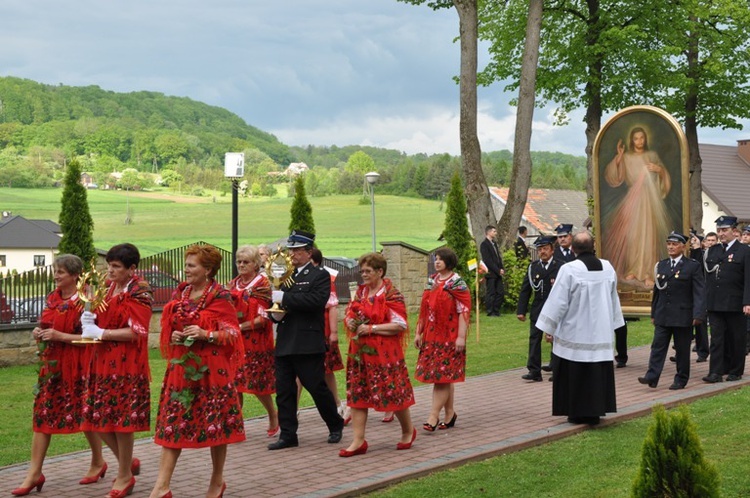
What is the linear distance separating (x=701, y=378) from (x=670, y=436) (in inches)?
342

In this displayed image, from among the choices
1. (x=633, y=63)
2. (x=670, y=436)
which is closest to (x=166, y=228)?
(x=633, y=63)

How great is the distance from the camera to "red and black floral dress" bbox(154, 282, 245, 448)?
7.43m

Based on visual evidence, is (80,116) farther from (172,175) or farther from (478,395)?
(478,395)

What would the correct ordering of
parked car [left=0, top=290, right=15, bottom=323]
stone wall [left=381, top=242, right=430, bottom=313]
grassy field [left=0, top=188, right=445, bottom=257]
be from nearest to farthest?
1. parked car [left=0, top=290, right=15, bottom=323]
2. stone wall [left=381, top=242, right=430, bottom=313]
3. grassy field [left=0, top=188, right=445, bottom=257]

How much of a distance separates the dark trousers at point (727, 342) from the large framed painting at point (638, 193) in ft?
4.80

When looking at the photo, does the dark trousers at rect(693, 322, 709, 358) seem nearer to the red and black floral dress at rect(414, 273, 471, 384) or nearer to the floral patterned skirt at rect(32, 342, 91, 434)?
the red and black floral dress at rect(414, 273, 471, 384)

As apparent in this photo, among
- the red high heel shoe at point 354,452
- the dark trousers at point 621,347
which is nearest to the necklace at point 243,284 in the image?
the red high heel shoe at point 354,452

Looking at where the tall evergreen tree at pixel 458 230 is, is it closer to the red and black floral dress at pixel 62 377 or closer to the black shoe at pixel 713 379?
the black shoe at pixel 713 379

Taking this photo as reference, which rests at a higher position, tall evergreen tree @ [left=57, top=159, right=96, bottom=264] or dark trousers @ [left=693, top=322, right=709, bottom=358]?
tall evergreen tree @ [left=57, top=159, right=96, bottom=264]

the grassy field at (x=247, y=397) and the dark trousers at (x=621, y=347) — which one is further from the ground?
the dark trousers at (x=621, y=347)

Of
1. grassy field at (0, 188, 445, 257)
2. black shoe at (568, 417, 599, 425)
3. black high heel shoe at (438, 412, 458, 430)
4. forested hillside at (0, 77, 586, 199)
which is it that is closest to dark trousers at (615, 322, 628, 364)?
black shoe at (568, 417, 599, 425)

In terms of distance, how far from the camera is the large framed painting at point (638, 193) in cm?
1529

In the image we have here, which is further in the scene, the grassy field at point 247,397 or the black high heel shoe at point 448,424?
the black high heel shoe at point 448,424

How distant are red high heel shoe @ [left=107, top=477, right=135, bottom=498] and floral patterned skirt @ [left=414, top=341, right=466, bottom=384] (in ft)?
11.1
